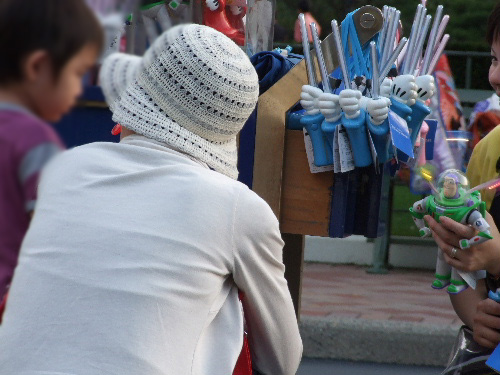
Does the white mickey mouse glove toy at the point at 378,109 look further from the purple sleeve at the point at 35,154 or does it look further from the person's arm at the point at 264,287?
the purple sleeve at the point at 35,154

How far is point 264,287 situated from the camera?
1.57 metres

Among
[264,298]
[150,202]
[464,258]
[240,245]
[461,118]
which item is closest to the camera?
[150,202]

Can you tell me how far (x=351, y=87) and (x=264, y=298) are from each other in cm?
64

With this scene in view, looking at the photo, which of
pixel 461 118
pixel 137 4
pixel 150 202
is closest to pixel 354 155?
pixel 150 202

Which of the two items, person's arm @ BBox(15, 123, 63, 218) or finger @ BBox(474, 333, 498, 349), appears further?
finger @ BBox(474, 333, 498, 349)

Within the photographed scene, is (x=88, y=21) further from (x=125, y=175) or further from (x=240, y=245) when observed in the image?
(x=240, y=245)

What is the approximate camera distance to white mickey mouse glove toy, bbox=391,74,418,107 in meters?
1.96

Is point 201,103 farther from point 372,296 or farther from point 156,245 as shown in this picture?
point 372,296

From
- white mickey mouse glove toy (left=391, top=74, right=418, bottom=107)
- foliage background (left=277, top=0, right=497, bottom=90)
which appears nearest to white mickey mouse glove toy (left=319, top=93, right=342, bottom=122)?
white mickey mouse glove toy (left=391, top=74, right=418, bottom=107)

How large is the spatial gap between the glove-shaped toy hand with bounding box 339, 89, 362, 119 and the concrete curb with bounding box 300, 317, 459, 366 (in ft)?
8.29

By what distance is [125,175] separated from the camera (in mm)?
1248

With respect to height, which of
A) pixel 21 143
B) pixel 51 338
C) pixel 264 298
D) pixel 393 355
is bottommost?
pixel 393 355

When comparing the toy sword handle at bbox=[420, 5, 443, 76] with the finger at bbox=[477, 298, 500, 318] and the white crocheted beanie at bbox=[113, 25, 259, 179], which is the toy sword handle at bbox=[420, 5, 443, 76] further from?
the white crocheted beanie at bbox=[113, 25, 259, 179]

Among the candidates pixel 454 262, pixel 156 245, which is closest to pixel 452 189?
pixel 454 262
